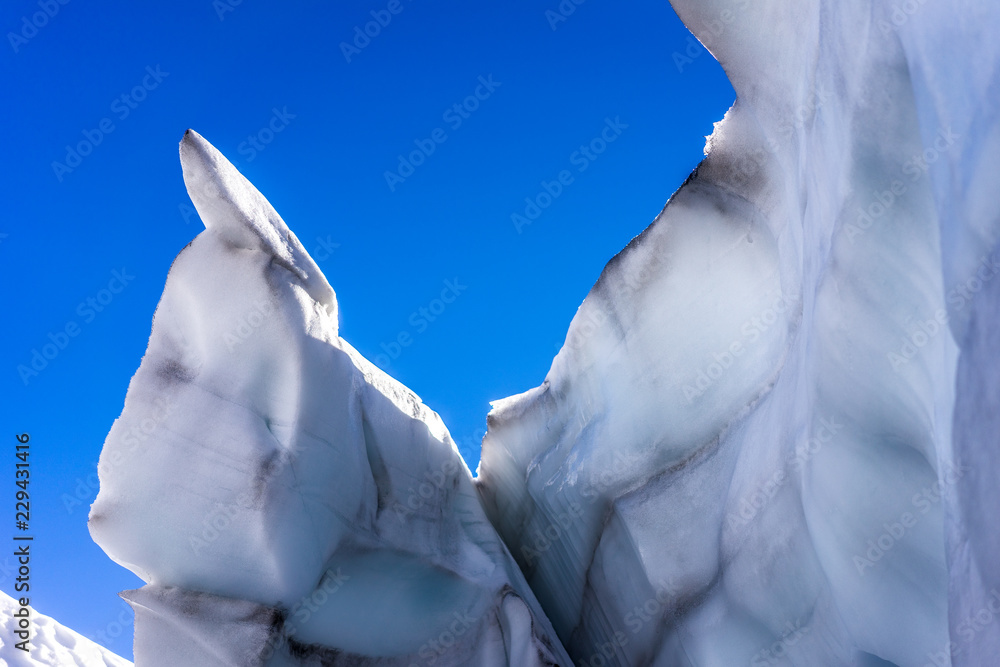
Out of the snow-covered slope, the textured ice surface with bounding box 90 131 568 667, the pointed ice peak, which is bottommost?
the snow-covered slope

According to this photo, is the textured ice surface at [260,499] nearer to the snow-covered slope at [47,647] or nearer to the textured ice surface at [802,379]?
the textured ice surface at [802,379]

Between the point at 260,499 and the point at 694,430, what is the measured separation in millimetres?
1608

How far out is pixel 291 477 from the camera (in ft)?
8.93

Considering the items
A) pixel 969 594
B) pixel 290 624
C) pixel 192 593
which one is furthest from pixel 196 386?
pixel 969 594

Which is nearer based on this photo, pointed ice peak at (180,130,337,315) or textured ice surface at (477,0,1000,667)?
textured ice surface at (477,0,1000,667)

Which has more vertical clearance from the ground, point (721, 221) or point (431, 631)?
point (721, 221)

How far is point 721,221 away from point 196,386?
6.56 feet

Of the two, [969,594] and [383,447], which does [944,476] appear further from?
[383,447]

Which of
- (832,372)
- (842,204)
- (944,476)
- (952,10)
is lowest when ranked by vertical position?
(944,476)

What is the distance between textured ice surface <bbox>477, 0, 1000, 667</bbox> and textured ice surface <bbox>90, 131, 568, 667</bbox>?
63 centimetres

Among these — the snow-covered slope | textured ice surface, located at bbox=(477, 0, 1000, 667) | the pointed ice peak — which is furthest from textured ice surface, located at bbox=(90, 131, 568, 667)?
the snow-covered slope

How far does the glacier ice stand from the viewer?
1.43 metres

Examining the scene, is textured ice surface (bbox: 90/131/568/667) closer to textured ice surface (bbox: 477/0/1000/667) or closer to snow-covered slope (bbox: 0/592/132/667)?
textured ice surface (bbox: 477/0/1000/667)

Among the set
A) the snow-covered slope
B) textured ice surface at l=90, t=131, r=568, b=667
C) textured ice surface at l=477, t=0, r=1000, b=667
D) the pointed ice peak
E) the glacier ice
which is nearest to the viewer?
textured ice surface at l=477, t=0, r=1000, b=667
